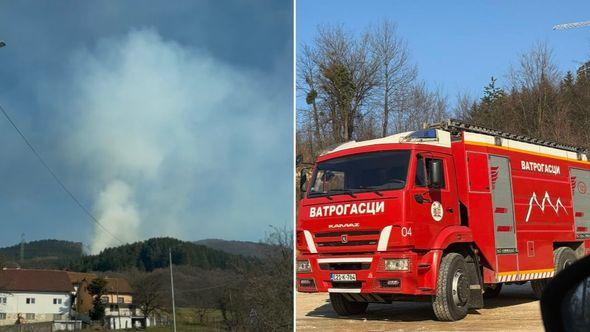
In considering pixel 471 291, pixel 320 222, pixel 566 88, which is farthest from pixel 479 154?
pixel 566 88

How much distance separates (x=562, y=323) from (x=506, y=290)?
34.0ft

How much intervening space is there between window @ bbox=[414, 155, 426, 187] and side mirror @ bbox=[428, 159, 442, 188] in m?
0.09

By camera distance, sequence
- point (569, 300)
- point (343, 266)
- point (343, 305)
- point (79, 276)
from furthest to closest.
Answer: point (343, 305) → point (343, 266) → point (79, 276) → point (569, 300)

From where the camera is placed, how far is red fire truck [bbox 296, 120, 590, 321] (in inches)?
266

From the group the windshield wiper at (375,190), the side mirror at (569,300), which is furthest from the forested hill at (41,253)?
the windshield wiper at (375,190)

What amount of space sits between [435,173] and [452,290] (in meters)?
1.30

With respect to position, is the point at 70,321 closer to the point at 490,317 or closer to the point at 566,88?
the point at 490,317

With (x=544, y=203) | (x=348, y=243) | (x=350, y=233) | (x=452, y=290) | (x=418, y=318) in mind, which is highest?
(x=544, y=203)

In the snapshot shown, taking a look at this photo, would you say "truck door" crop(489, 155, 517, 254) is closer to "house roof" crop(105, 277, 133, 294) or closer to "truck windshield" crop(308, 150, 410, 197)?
"truck windshield" crop(308, 150, 410, 197)

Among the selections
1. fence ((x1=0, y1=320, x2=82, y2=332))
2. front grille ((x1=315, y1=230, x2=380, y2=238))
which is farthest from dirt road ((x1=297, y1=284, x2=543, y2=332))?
fence ((x1=0, y1=320, x2=82, y2=332))

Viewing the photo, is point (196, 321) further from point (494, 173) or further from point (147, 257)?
point (494, 173)

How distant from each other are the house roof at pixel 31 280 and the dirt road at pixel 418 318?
4.98m

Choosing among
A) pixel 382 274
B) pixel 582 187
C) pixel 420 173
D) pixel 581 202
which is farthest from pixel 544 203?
pixel 382 274

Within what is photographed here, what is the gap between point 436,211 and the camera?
7062mm
